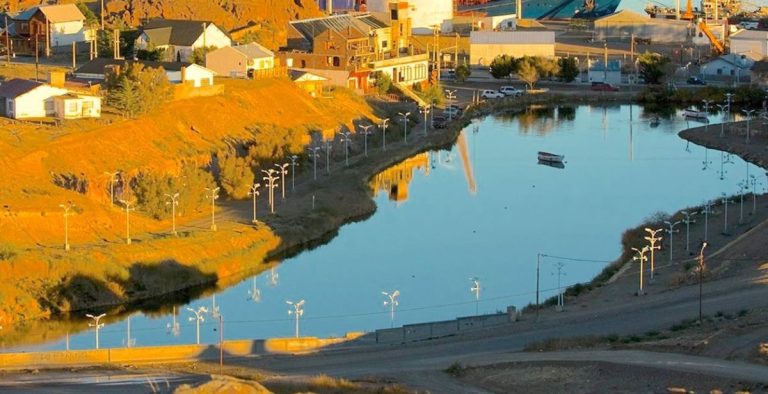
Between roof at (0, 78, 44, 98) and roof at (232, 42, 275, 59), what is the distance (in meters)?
8.61

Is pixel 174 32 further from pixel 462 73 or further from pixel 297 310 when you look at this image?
pixel 297 310

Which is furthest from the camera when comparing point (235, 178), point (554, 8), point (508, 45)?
point (554, 8)

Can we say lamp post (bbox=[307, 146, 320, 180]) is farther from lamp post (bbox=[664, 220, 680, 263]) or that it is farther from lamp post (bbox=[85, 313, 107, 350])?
lamp post (bbox=[85, 313, 107, 350])

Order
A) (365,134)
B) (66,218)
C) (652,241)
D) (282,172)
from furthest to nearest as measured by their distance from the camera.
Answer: (365,134)
(282,172)
(66,218)
(652,241)

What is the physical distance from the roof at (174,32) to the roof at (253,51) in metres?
1.72

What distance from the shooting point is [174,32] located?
40.7 m

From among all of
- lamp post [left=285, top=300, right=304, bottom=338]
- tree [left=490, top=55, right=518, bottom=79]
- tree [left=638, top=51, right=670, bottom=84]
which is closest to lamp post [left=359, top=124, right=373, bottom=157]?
tree [left=490, top=55, right=518, bottom=79]

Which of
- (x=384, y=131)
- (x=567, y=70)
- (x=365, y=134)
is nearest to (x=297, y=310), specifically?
(x=365, y=134)

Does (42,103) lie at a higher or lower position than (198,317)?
higher

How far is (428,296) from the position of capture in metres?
22.0

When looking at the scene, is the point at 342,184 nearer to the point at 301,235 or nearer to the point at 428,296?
the point at 301,235

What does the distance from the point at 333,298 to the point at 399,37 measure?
24.1 metres

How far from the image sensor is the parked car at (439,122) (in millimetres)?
37594

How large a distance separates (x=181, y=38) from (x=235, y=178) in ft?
44.4
